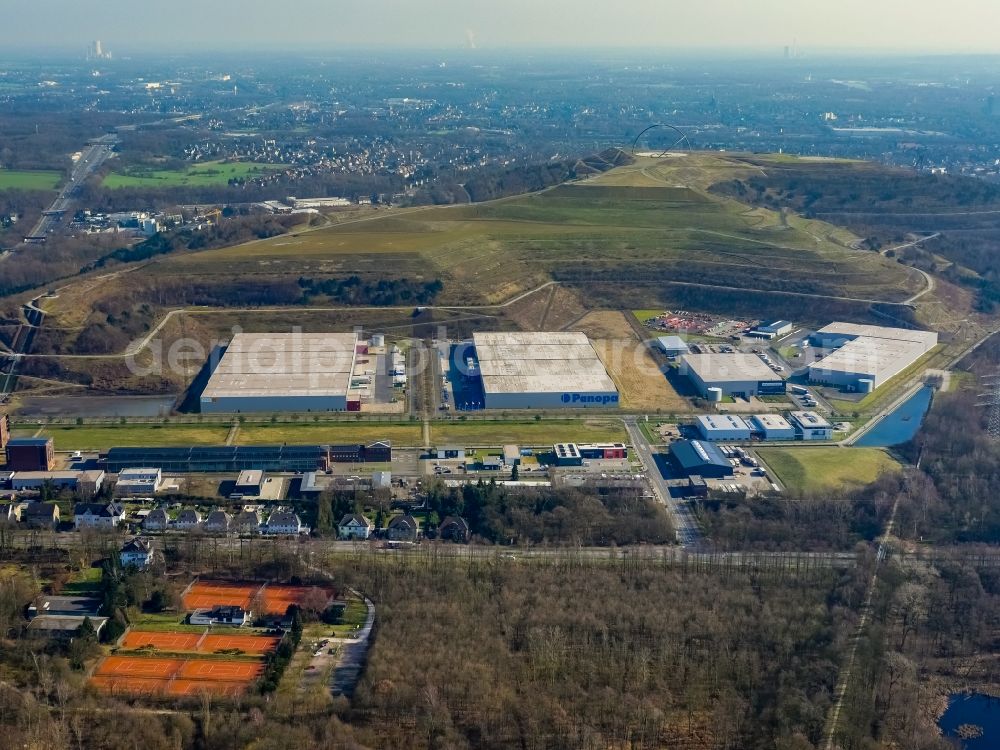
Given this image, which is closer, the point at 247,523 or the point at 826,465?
the point at 247,523

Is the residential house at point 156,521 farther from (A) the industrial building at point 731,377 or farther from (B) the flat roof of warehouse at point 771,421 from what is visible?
(A) the industrial building at point 731,377

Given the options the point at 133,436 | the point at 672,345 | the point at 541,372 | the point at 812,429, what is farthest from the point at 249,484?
the point at 672,345

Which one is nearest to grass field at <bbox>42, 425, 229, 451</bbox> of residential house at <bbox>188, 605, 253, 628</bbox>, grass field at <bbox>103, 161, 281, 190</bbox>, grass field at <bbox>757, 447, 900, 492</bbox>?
residential house at <bbox>188, 605, 253, 628</bbox>

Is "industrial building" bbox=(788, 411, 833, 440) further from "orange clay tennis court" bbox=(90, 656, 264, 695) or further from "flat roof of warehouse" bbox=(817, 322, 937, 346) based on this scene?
"orange clay tennis court" bbox=(90, 656, 264, 695)

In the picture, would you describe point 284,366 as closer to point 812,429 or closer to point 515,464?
point 515,464

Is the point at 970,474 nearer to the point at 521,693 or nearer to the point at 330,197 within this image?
the point at 521,693

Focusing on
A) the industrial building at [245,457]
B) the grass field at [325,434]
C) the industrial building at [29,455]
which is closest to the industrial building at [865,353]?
the grass field at [325,434]
